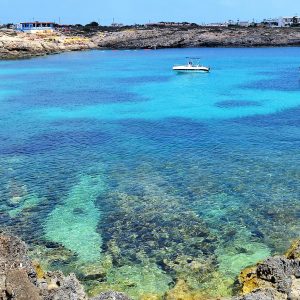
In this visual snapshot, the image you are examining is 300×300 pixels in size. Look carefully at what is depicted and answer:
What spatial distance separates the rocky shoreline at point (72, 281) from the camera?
10.1 meters

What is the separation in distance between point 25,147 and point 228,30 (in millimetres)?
131645

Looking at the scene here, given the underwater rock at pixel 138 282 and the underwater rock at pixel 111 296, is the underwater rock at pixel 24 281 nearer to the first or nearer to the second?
the underwater rock at pixel 111 296

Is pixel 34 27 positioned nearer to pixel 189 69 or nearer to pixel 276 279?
pixel 189 69

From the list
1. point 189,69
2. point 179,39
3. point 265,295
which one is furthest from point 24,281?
point 179,39

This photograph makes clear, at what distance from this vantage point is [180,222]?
1952cm

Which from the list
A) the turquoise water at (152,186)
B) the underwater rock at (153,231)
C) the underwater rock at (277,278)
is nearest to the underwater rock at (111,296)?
the turquoise water at (152,186)

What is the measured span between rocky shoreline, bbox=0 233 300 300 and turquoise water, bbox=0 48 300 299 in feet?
4.88

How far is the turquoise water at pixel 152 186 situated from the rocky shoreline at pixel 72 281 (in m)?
1.49

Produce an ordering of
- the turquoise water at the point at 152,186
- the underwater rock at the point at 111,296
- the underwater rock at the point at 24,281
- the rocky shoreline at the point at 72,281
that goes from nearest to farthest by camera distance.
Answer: the underwater rock at the point at 24,281 → the rocky shoreline at the point at 72,281 → the underwater rock at the point at 111,296 → the turquoise water at the point at 152,186

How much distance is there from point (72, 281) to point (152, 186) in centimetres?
1175

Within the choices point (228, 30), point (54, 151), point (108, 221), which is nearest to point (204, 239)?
point (108, 221)

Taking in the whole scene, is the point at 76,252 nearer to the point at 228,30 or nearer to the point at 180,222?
the point at 180,222

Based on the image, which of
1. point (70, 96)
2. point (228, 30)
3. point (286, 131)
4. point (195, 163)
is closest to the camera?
point (195, 163)

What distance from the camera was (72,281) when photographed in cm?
1205
